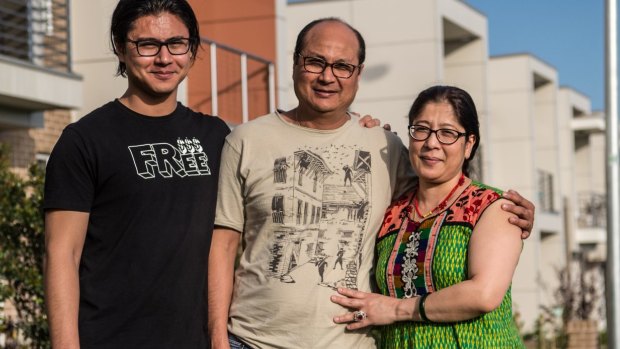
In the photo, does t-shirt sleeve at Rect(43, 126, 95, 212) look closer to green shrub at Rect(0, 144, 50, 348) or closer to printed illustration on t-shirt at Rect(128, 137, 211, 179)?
printed illustration on t-shirt at Rect(128, 137, 211, 179)

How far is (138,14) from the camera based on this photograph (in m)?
4.08

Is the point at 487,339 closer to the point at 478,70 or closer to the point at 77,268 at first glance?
the point at 77,268

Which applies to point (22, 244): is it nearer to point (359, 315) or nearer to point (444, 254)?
point (359, 315)

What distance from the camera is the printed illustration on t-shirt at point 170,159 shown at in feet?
13.0

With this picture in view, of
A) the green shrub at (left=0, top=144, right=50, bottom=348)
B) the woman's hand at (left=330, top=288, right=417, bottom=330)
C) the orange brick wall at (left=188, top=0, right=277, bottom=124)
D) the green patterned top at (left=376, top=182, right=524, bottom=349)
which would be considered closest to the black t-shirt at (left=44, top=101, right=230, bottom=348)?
the woman's hand at (left=330, top=288, right=417, bottom=330)

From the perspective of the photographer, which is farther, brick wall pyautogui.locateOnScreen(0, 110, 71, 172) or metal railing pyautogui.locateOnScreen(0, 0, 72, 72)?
brick wall pyautogui.locateOnScreen(0, 110, 71, 172)

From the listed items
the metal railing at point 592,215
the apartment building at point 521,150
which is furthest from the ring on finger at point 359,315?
the metal railing at point 592,215

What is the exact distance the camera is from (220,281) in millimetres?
4363

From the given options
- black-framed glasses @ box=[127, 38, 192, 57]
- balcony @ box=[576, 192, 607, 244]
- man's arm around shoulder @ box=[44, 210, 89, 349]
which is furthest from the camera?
balcony @ box=[576, 192, 607, 244]

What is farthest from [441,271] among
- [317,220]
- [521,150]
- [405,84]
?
[521,150]

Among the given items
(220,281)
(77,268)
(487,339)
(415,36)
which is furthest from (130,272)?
(415,36)

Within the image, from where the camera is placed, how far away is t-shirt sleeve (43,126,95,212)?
3.80 m

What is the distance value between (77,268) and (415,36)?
1785 cm

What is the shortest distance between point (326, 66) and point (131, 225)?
3.55 feet
